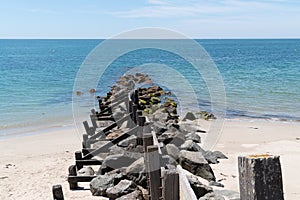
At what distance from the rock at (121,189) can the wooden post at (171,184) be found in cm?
282

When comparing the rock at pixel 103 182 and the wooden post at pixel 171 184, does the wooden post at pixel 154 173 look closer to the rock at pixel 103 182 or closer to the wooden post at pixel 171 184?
the wooden post at pixel 171 184

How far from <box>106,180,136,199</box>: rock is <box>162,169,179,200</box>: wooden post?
9.24ft

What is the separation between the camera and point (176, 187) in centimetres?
526

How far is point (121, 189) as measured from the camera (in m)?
8.03

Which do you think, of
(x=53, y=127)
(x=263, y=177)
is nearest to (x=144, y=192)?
(x=263, y=177)

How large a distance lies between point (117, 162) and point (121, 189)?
1167 millimetres

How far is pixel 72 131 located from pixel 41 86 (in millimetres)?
29331

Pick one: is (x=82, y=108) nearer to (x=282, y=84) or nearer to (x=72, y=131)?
(x=72, y=131)

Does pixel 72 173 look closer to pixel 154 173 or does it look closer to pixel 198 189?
pixel 198 189

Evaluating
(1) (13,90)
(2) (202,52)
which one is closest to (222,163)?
(1) (13,90)

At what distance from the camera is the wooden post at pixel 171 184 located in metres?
5.20

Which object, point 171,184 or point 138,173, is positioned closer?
point 171,184

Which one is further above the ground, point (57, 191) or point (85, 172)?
point (57, 191)

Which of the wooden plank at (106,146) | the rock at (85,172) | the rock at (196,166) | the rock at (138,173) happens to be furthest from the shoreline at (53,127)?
the rock at (138,173)
